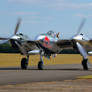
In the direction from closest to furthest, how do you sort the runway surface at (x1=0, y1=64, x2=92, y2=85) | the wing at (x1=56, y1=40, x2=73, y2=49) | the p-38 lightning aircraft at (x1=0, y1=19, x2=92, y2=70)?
the runway surface at (x1=0, y1=64, x2=92, y2=85)
the p-38 lightning aircraft at (x1=0, y1=19, x2=92, y2=70)
the wing at (x1=56, y1=40, x2=73, y2=49)

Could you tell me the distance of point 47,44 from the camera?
3606cm

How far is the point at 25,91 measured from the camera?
1612 cm

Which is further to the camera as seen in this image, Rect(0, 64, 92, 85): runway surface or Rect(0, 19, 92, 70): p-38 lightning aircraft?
Rect(0, 19, 92, 70): p-38 lightning aircraft

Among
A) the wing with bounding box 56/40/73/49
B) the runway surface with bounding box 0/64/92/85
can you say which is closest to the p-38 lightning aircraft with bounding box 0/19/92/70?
the wing with bounding box 56/40/73/49

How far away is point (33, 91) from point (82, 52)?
21.1m

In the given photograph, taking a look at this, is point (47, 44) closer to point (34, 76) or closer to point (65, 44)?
point (65, 44)

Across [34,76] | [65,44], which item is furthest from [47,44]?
[34,76]

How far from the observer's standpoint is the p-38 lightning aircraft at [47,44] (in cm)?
3478

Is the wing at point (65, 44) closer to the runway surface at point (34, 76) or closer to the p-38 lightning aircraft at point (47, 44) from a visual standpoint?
the p-38 lightning aircraft at point (47, 44)

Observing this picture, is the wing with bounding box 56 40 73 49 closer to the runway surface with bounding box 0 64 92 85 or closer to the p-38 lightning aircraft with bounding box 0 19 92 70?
the p-38 lightning aircraft with bounding box 0 19 92 70

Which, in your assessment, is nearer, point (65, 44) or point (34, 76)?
point (34, 76)

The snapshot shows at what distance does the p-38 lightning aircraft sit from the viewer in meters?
34.8

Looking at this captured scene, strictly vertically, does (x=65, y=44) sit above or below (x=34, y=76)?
below

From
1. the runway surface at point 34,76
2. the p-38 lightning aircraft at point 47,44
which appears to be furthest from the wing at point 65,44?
the runway surface at point 34,76
